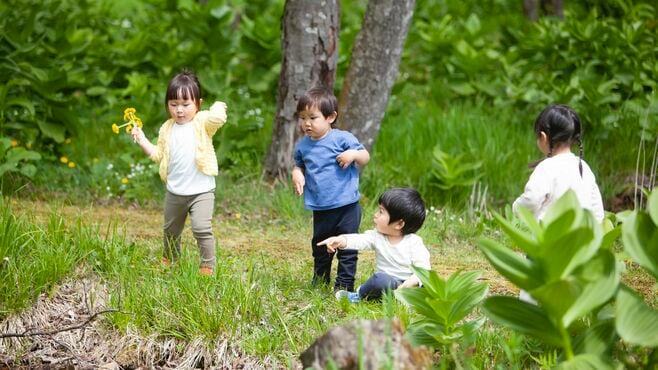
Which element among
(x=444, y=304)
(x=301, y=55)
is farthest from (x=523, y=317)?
(x=301, y=55)

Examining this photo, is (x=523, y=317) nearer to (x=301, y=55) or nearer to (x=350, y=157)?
(x=350, y=157)

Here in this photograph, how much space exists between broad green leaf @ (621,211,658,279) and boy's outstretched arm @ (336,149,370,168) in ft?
5.74

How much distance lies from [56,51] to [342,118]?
2810 millimetres

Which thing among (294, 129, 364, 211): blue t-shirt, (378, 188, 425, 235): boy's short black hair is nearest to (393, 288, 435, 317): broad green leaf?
(378, 188, 425, 235): boy's short black hair

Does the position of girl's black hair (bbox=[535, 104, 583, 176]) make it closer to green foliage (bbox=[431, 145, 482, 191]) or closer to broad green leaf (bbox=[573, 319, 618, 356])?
broad green leaf (bbox=[573, 319, 618, 356])

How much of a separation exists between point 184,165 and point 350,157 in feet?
3.29

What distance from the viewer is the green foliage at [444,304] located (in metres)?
4.04

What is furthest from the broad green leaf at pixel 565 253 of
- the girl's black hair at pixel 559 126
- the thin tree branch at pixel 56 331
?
the thin tree branch at pixel 56 331

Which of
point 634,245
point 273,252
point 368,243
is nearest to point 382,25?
point 273,252

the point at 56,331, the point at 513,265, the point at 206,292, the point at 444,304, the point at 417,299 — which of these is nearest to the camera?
the point at 513,265

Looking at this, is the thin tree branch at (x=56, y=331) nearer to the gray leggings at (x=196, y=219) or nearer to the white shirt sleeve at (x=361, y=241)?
the gray leggings at (x=196, y=219)

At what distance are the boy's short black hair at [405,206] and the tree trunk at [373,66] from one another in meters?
2.68

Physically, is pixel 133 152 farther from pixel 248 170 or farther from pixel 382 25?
pixel 382 25

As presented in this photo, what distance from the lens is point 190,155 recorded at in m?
5.30
